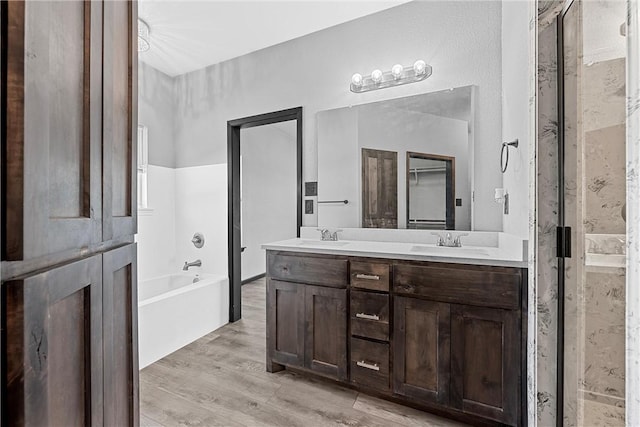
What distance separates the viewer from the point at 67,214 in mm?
596

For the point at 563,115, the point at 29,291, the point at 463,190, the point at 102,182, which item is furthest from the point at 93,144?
the point at 463,190

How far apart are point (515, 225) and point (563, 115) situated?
65 cm

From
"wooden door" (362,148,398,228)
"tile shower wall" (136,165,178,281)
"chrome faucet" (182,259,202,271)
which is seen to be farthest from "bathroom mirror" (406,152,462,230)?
"tile shower wall" (136,165,178,281)

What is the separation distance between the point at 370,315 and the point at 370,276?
9.2 inches

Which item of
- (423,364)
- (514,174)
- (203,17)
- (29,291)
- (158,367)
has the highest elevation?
(203,17)

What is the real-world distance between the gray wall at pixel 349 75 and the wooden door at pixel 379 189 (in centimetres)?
47

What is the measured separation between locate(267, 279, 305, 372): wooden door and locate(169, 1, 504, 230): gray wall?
83 centimetres

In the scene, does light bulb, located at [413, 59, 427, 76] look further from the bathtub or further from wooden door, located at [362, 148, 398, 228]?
the bathtub

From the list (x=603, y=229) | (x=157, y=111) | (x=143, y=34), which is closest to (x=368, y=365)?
(x=603, y=229)

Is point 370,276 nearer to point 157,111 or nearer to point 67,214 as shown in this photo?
point 67,214

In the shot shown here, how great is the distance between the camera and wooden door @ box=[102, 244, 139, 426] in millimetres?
753

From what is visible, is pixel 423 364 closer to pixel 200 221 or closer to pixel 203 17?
pixel 200 221

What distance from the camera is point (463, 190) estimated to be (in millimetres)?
2309

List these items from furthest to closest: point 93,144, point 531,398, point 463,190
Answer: point 463,190, point 531,398, point 93,144
